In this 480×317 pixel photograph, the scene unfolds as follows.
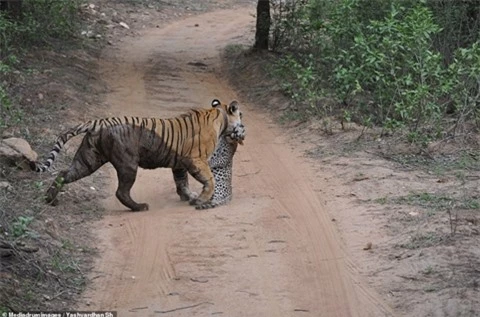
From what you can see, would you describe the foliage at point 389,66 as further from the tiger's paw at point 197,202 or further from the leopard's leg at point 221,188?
the tiger's paw at point 197,202

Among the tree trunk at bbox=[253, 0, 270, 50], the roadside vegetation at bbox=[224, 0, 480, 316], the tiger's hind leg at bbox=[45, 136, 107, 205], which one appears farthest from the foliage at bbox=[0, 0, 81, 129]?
the tiger's hind leg at bbox=[45, 136, 107, 205]

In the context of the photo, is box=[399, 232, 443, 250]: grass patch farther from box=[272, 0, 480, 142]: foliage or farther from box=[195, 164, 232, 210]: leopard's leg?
box=[272, 0, 480, 142]: foliage

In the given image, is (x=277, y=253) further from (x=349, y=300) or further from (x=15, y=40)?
(x=15, y=40)

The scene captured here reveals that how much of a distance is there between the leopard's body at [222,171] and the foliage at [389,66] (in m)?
2.78

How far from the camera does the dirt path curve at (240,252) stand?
7.47 meters

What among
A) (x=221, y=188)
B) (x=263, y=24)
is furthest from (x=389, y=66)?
(x=263, y=24)

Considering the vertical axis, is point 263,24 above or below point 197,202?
above

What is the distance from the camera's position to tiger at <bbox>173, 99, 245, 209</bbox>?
10172mm

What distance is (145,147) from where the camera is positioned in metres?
10.1

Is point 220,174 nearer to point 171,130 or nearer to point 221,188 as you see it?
point 221,188

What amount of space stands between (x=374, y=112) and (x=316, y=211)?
4501 mm

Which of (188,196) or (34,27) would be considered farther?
(34,27)

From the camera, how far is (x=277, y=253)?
28.2ft

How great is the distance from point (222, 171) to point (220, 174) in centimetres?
6
